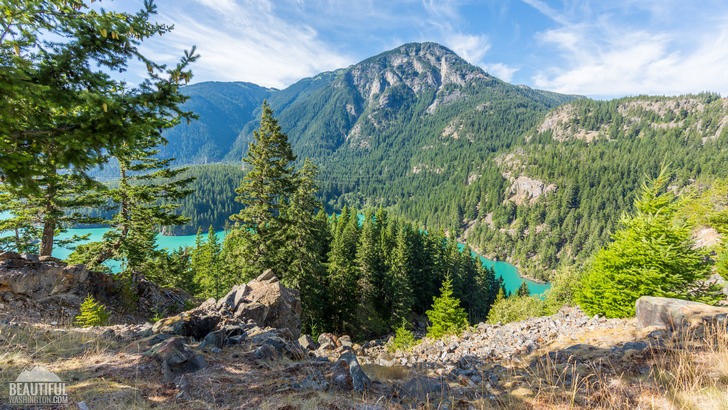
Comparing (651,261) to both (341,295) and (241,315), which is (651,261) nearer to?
(241,315)

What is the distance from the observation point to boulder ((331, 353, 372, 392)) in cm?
515

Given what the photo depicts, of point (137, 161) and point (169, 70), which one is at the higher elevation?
point (169, 70)

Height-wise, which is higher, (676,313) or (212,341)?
(676,313)

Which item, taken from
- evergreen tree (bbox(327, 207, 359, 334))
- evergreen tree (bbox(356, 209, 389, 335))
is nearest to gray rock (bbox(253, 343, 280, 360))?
evergreen tree (bbox(327, 207, 359, 334))

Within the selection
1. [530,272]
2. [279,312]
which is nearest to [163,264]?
[279,312]

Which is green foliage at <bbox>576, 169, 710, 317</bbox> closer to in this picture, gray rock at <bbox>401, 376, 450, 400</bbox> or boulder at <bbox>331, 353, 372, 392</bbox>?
gray rock at <bbox>401, 376, 450, 400</bbox>

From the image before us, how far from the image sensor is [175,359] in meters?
5.54

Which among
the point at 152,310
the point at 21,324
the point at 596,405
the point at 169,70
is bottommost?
the point at 152,310

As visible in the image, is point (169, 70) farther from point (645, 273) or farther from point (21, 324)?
point (645, 273)

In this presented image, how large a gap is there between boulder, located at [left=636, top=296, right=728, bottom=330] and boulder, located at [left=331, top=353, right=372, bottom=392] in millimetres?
7204

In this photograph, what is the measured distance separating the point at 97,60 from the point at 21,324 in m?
6.81

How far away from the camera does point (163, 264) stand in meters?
19.3

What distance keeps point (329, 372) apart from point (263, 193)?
14.4 meters

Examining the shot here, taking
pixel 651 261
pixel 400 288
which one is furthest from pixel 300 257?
pixel 651 261
